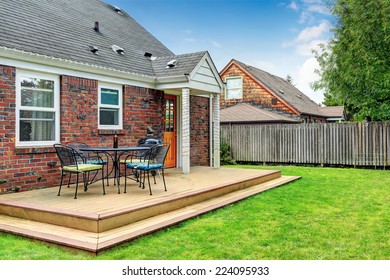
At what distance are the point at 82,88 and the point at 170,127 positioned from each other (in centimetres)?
366

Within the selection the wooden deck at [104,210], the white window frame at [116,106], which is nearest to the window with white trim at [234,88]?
the white window frame at [116,106]

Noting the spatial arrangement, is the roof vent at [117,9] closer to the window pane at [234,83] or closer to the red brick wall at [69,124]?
the red brick wall at [69,124]

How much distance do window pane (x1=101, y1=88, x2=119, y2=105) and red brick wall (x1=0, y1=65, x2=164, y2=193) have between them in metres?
0.25

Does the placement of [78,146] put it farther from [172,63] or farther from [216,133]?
[216,133]

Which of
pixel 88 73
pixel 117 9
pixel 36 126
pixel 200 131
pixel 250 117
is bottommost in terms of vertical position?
pixel 36 126

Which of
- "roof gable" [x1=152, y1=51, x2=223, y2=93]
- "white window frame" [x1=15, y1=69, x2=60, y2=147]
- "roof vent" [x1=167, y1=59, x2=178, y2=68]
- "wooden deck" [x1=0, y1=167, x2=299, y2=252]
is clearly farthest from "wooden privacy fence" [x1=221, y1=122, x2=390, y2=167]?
"white window frame" [x1=15, y1=69, x2=60, y2=147]

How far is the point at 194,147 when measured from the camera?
1253cm

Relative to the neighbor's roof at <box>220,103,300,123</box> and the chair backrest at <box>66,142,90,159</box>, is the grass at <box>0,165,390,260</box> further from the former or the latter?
the neighbor's roof at <box>220,103,300,123</box>

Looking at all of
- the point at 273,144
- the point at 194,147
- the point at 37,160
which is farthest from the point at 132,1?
the point at 37,160

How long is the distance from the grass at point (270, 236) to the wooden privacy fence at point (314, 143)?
7.11 meters

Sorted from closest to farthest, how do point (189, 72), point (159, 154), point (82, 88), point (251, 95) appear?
point (159, 154) < point (82, 88) < point (189, 72) < point (251, 95)

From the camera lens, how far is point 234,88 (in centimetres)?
2338

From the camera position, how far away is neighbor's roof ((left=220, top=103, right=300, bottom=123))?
18.9m

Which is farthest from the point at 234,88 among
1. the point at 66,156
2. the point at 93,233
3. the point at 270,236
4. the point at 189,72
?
the point at 93,233
